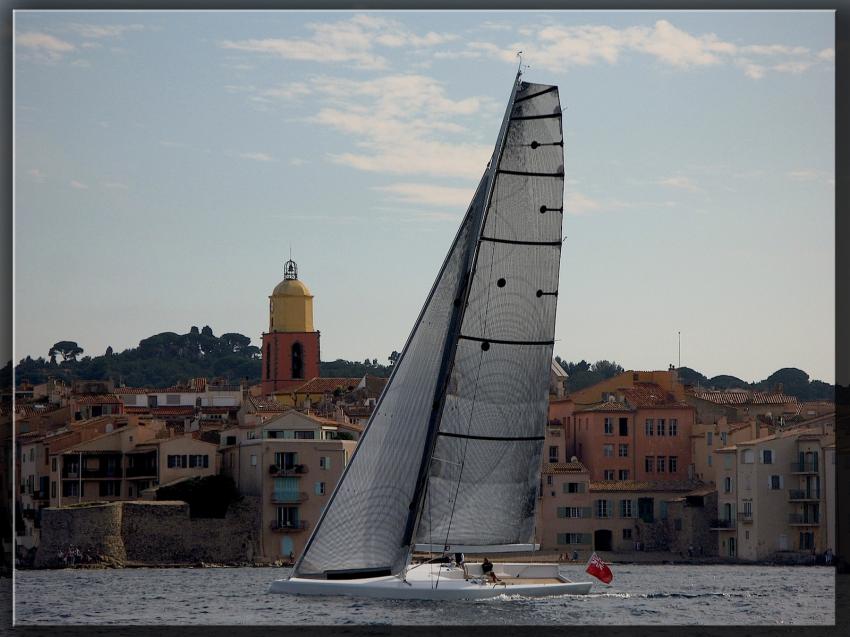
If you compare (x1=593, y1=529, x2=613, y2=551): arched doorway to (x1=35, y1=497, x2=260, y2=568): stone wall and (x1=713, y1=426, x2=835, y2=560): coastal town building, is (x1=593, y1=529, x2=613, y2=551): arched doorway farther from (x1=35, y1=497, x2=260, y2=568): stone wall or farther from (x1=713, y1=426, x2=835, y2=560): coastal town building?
(x1=35, y1=497, x2=260, y2=568): stone wall

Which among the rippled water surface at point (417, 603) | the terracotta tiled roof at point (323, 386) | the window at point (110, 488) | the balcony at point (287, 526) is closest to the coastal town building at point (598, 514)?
the balcony at point (287, 526)

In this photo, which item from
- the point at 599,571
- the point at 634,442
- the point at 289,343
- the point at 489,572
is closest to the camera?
the point at 489,572

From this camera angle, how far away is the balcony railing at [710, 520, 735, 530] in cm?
6559

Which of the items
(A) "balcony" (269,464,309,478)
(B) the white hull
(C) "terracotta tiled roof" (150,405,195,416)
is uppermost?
(C) "terracotta tiled roof" (150,405,195,416)

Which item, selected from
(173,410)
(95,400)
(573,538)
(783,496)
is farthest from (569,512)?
(173,410)

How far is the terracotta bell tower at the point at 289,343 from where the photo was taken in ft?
336

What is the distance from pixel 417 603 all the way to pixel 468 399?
3020 millimetres

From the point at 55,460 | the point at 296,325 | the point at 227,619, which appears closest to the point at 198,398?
the point at 296,325

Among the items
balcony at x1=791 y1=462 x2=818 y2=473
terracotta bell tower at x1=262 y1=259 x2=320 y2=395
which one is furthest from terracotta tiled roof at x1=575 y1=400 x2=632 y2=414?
terracotta bell tower at x1=262 y1=259 x2=320 y2=395

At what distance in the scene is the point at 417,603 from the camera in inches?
1054

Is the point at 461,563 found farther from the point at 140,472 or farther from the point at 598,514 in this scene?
the point at 598,514

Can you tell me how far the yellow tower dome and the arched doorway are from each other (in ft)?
125

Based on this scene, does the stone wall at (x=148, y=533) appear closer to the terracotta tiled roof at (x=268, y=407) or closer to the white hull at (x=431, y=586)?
the terracotta tiled roof at (x=268, y=407)

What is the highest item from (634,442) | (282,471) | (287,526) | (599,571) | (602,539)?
(599,571)
